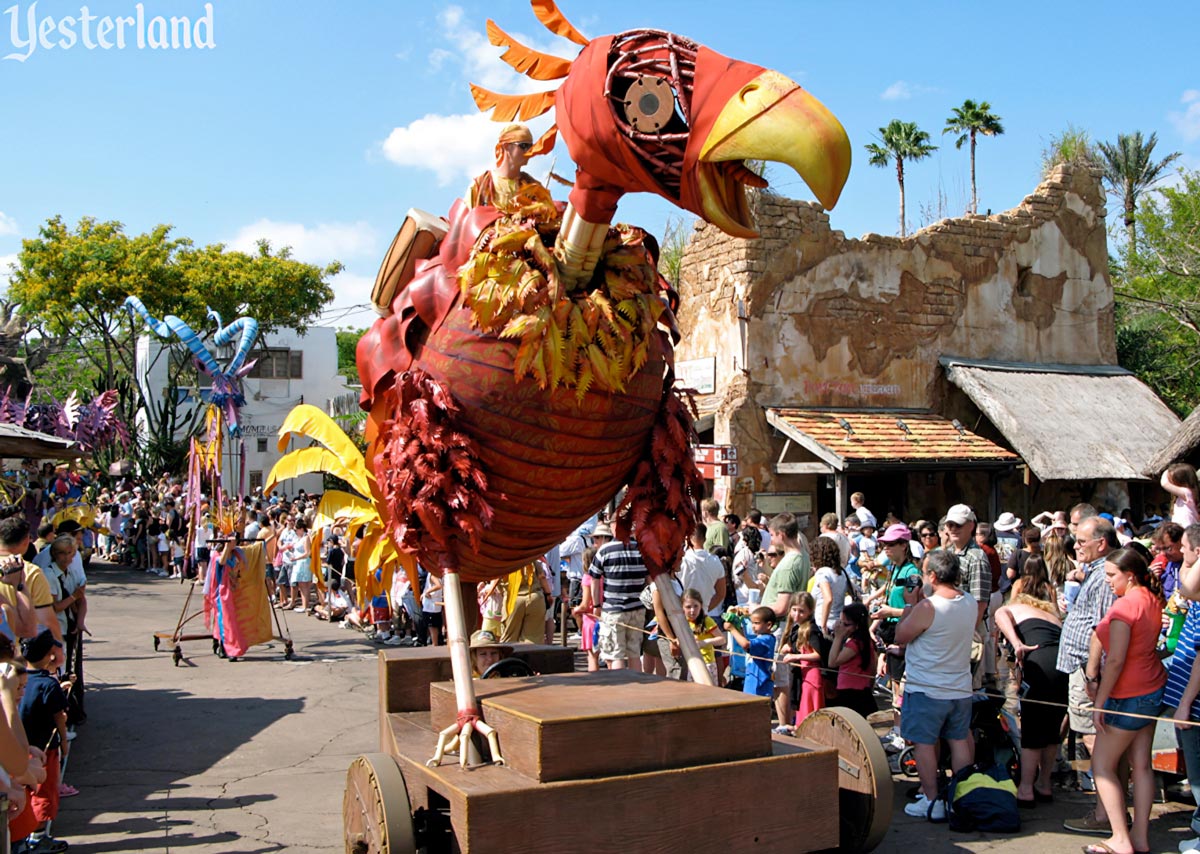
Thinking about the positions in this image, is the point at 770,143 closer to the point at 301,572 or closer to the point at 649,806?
the point at 649,806

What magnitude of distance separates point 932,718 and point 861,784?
66.0 inches

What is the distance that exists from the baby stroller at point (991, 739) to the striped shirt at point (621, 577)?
6.93 feet

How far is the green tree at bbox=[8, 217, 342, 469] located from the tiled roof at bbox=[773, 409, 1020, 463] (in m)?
16.9

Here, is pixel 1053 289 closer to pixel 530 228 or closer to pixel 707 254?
pixel 707 254

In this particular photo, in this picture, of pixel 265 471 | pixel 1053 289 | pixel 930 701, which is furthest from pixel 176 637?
pixel 265 471

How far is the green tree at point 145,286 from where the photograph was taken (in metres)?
25.0

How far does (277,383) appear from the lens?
1355 inches

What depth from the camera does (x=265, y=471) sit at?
33000 millimetres

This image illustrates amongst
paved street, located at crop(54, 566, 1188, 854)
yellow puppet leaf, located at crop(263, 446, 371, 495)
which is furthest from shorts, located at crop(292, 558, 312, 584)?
yellow puppet leaf, located at crop(263, 446, 371, 495)

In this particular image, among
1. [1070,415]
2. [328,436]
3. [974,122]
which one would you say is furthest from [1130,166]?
[328,436]

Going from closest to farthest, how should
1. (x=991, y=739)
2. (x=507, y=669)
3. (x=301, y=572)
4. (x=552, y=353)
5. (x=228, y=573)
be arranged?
1. (x=552, y=353)
2. (x=507, y=669)
3. (x=991, y=739)
4. (x=228, y=573)
5. (x=301, y=572)

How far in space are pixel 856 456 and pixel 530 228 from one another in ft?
36.0

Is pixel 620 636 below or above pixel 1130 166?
below

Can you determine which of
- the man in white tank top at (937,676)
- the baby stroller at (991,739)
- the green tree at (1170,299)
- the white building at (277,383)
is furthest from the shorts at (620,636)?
the white building at (277,383)
